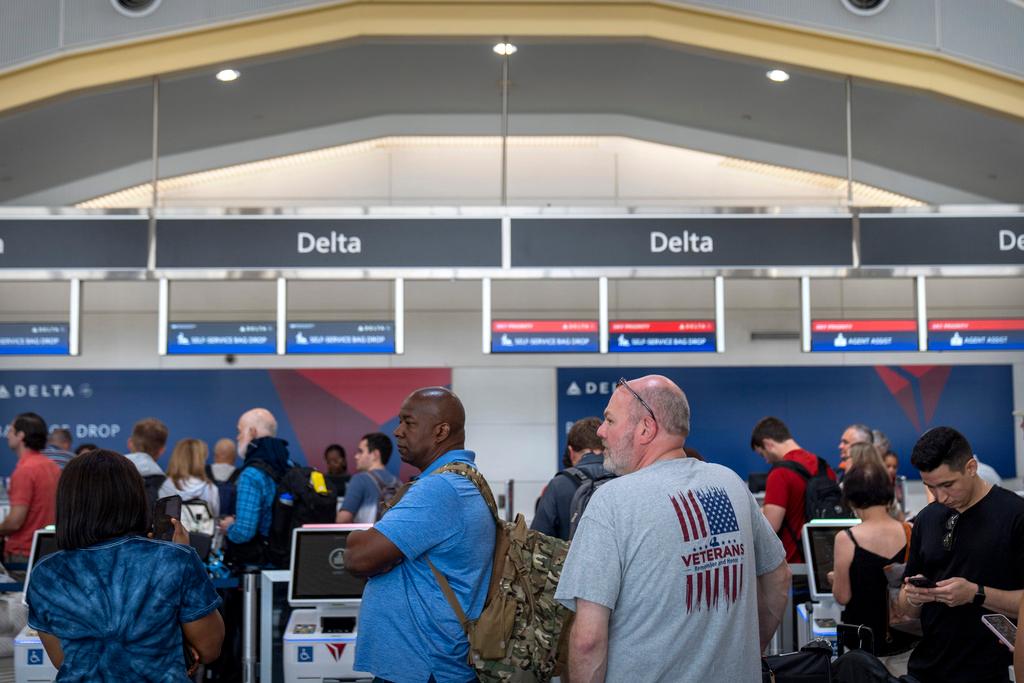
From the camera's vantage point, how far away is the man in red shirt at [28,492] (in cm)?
617

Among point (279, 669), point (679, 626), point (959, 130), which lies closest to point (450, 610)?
point (679, 626)

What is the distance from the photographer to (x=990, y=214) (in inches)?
274

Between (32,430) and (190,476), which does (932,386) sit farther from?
(32,430)

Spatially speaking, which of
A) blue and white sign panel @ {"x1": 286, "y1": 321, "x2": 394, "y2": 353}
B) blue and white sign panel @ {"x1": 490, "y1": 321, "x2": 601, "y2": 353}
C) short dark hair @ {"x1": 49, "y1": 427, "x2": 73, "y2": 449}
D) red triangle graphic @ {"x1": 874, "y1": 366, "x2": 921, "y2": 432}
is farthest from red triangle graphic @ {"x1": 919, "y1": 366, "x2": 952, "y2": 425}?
short dark hair @ {"x1": 49, "y1": 427, "x2": 73, "y2": 449}

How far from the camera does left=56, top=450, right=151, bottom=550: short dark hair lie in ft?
8.71

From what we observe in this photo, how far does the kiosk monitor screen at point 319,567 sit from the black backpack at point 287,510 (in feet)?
3.31

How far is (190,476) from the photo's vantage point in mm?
6680

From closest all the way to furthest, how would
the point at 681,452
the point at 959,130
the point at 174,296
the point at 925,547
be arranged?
the point at 681,452 < the point at 925,547 < the point at 959,130 < the point at 174,296

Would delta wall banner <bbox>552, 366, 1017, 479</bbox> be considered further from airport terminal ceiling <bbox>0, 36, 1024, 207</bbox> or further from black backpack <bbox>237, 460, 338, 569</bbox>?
black backpack <bbox>237, 460, 338, 569</bbox>

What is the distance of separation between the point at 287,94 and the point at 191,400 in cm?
349

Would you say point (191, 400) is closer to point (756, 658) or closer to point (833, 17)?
point (833, 17)

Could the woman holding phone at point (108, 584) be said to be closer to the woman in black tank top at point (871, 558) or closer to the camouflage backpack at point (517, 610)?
the camouflage backpack at point (517, 610)

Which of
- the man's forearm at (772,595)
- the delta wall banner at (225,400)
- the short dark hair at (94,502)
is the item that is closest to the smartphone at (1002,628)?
the man's forearm at (772,595)

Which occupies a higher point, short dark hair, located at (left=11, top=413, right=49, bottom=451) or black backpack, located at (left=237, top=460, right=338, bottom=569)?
short dark hair, located at (left=11, top=413, right=49, bottom=451)
